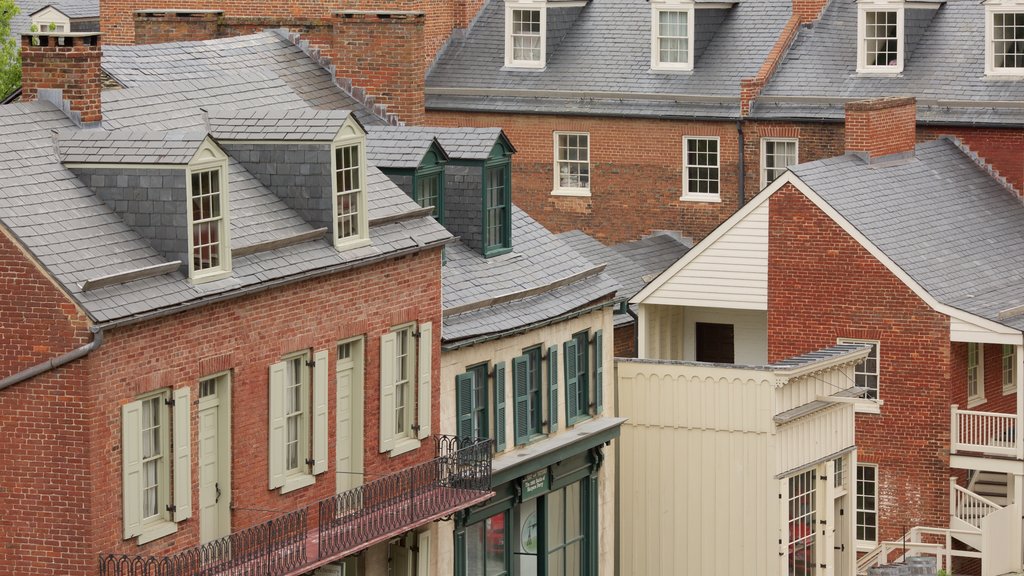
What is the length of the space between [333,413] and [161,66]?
7.71 metres

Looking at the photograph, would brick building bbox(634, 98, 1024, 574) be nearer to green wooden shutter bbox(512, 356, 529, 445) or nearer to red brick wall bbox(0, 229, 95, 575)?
green wooden shutter bbox(512, 356, 529, 445)

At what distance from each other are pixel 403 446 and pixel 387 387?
114 cm

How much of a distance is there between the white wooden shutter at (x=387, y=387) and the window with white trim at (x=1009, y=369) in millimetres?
Result: 18864

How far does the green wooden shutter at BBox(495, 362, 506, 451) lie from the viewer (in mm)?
38406

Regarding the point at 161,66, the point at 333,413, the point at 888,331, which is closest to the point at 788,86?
the point at 888,331

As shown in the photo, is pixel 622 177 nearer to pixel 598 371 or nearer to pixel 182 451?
pixel 598 371

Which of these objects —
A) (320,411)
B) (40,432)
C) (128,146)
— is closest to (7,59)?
(320,411)

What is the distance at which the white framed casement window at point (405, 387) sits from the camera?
35.0 meters

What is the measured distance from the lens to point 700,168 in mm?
59844

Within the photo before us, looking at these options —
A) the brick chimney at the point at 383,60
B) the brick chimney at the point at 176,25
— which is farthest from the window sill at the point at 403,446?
the brick chimney at the point at 176,25

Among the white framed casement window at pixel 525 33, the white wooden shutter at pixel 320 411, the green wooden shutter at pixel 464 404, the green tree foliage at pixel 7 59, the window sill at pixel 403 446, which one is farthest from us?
the white framed casement window at pixel 525 33

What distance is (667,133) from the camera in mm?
60188

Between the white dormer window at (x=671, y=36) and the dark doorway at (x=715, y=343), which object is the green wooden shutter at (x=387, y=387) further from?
the white dormer window at (x=671, y=36)

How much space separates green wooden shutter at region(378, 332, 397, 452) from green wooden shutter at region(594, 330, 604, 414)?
7.00 metres
